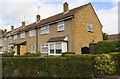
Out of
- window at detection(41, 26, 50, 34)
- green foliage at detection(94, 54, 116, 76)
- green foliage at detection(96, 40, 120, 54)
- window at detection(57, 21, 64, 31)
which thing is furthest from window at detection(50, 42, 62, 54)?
green foliage at detection(94, 54, 116, 76)

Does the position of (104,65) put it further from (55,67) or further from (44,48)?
(44,48)

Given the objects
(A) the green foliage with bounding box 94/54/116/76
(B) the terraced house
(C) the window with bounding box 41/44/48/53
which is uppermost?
(B) the terraced house

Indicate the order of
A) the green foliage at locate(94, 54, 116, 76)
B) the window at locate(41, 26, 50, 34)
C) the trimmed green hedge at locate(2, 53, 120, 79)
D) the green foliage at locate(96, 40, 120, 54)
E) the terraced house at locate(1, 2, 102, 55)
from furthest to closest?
→ 1. the window at locate(41, 26, 50, 34)
2. the terraced house at locate(1, 2, 102, 55)
3. the green foliage at locate(96, 40, 120, 54)
4. the green foliage at locate(94, 54, 116, 76)
5. the trimmed green hedge at locate(2, 53, 120, 79)

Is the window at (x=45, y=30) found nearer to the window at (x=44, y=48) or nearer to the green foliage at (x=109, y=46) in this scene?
the window at (x=44, y=48)

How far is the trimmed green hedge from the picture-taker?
6.39 metres

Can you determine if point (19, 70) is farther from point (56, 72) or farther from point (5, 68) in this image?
point (56, 72)

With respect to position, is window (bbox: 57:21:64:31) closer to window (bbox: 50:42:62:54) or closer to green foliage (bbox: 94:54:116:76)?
window (bbox: 50:42:62:54)

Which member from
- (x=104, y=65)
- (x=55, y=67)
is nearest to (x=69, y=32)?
(x=104, y=65)

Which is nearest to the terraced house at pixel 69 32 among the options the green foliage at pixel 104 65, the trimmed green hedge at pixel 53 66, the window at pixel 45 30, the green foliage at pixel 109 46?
the window at pixel 45 30

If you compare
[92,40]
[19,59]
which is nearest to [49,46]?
[92,40]

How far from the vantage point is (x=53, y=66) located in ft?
21.0

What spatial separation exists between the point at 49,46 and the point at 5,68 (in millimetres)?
11608

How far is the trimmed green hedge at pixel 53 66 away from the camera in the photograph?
6391mm

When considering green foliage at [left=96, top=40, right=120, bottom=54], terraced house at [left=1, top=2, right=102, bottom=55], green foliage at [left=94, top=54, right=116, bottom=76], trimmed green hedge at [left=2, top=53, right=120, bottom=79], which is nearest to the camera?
trimmed green hedge at [left=2, top=53, right=120, bottom=79]
